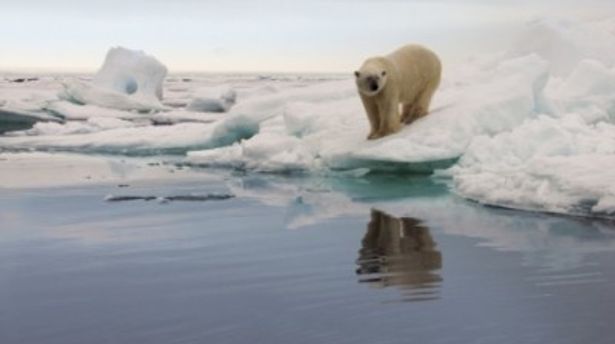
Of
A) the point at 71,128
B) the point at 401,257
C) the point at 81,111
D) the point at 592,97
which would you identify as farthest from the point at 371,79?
the point at 81,111

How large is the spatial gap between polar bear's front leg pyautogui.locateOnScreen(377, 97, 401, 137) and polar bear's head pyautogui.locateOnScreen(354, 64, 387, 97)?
333 millimetres

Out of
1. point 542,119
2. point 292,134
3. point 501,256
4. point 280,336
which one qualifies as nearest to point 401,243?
point 501,256

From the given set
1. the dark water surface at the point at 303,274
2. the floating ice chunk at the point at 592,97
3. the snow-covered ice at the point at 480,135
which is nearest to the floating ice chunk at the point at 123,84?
the snow-covered ice at the point at 480,135

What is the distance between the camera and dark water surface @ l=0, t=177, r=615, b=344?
10.2 ft

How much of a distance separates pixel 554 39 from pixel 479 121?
243 inches

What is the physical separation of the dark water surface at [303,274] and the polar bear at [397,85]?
82.8 inches

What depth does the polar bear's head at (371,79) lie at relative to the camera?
8586mm

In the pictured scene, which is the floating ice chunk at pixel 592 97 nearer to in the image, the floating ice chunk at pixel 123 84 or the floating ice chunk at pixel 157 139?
the floating ice chunk at pixel 157 139

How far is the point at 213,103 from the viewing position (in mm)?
26484

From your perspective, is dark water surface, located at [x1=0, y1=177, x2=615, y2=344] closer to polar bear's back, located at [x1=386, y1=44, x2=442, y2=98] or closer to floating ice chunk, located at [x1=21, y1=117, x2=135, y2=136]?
polar bear's back, located at [x1=386, y1=44, x2=442, y2=98]

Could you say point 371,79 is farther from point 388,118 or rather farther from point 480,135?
point 480,135

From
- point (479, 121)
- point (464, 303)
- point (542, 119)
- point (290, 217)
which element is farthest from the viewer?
point (479, 121)

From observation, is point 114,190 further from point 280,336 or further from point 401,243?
point 280,336

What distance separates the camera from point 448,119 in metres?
8.90
